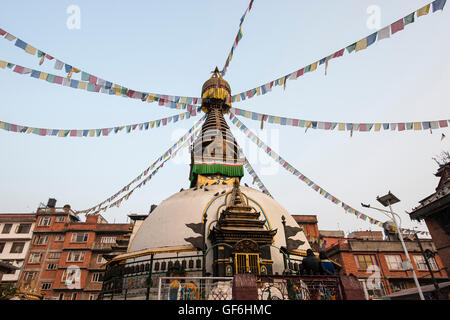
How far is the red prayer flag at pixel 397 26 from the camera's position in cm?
813

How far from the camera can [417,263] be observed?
25688 millimetres

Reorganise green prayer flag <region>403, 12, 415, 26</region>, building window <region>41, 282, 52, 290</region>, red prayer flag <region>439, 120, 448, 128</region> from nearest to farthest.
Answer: green prayer flag <region>403, 12, 415, 26</region>, red prayer flag <region>439, 120, 448, 128</region>, building window <region>41, 282, 52, 290</region>

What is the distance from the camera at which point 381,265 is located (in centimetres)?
2511

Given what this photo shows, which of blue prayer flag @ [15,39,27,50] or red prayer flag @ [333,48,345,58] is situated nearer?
blue prayer flag @ [15,39,27,50]

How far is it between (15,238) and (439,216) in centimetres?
4287

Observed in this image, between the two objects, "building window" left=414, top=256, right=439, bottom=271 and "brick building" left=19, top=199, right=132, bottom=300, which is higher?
"brick building" left=19, top=199, right=132, bottom=300

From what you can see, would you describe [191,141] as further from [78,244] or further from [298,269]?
[78,244]

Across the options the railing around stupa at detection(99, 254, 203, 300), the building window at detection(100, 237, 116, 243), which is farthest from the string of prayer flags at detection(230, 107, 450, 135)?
the building window at detection(100, 237, 116, 243)

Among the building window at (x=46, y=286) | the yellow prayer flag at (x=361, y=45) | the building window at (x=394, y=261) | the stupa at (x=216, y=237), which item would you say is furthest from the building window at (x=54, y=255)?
the yellow prayer flag at (x=361, y=45)

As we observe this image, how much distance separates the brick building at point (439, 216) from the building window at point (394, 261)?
24.2ft

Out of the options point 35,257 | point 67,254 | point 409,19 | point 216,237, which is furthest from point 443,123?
point 35,257

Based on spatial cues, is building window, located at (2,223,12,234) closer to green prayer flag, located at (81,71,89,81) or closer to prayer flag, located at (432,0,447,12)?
green prayer flag, located at (81,71,89,81)

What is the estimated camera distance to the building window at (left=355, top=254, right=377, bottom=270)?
25156mm

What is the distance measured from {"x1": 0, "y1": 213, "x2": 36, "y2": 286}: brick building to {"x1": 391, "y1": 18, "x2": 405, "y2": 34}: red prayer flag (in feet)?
129
